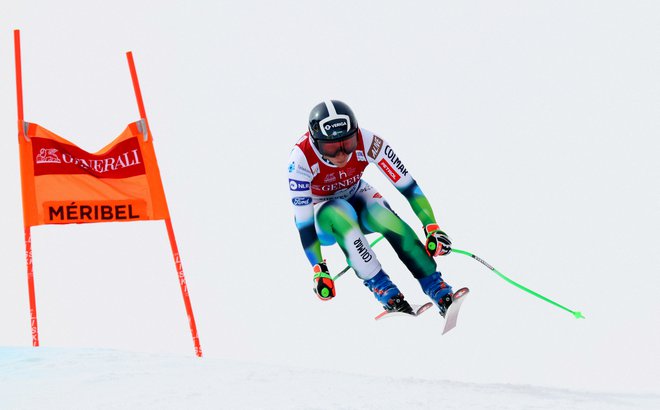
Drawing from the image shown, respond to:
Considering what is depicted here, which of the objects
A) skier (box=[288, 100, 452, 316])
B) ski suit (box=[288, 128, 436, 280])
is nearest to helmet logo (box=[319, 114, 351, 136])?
skier (box=[288, 100, 452, 316])

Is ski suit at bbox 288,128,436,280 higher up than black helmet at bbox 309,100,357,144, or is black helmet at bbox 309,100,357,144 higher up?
black helmet at bbox 309,100,357,144

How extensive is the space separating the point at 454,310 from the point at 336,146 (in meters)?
1.64

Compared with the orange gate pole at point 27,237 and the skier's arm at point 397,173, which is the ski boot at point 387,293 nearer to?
the skier's arm at point 397,173

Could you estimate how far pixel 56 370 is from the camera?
5.74 meters

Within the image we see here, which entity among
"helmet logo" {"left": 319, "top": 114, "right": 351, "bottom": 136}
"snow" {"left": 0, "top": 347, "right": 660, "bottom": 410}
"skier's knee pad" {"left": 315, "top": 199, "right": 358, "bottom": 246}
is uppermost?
"helmet logo" {"left": 319, "top": 114, "right": 351, "bottom": 136}

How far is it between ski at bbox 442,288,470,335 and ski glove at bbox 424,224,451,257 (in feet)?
1.19

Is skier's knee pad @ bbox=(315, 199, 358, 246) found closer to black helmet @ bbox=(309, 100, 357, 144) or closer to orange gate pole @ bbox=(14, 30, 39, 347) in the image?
black helmet @ bbox=(309, 100, 357, 144)

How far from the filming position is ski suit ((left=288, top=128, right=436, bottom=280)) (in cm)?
630

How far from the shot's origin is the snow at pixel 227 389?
189 inches

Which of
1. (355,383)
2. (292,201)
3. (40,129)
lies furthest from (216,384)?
(40,129)

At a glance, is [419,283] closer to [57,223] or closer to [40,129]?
[57,223]

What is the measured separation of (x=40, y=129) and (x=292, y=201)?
268 centimetres

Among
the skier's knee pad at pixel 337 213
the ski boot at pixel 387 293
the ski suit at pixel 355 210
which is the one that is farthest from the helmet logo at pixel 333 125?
the ski boot at pixel 387 293

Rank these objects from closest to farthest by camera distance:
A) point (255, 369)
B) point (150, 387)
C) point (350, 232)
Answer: point (150, 387) < point (255, 369) < point (350, 232)
